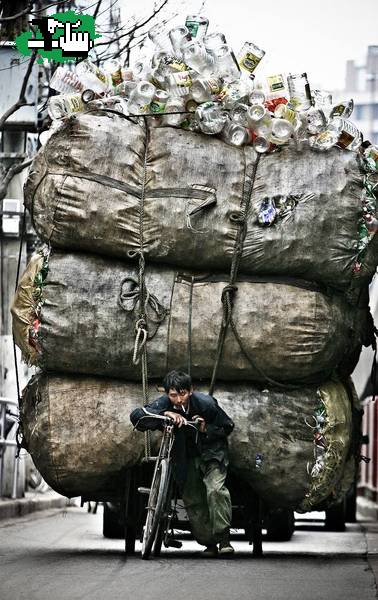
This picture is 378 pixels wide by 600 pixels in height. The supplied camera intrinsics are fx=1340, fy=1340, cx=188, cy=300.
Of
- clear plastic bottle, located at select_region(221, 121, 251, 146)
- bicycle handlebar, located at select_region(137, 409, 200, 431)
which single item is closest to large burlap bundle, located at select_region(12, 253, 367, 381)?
bicycle handlebar, located at select_region(137, 409, 200, 431)

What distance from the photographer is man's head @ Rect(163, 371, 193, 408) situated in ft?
28.5

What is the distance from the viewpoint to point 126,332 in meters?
9.09

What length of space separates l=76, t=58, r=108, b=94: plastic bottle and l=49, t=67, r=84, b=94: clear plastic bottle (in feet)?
0.16

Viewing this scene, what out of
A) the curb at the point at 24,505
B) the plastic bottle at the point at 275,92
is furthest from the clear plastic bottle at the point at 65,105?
the curb at the point at 24,505

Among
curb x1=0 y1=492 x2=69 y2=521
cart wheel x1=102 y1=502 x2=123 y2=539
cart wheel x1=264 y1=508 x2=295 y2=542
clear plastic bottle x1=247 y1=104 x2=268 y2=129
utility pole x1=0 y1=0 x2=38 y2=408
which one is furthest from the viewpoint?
utility pole x1=0 y1=0 x2=38 y2=408

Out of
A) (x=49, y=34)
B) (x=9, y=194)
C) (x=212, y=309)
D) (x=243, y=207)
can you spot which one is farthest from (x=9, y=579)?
(x=9, y=194)

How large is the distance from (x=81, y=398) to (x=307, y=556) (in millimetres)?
2298

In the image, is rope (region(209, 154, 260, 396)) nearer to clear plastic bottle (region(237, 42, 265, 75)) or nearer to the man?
the man

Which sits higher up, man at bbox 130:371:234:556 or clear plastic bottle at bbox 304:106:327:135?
clear plastic bottle at bbox 304:106:327:135

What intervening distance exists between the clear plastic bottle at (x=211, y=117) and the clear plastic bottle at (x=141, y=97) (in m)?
0.37

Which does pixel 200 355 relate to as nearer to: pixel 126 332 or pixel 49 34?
pixel 126 332

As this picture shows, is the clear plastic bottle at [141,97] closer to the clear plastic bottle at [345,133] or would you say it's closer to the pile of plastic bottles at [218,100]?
the pile of plastic bottles at [218,100]
